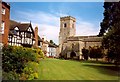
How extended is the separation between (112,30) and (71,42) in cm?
3001

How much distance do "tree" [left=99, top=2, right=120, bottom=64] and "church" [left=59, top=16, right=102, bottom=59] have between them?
2177cm

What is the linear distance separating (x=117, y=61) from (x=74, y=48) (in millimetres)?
29004

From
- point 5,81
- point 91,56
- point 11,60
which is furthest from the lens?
point 91,56

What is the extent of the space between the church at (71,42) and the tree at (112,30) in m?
21.8

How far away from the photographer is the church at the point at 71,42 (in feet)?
143

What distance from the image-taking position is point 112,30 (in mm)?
16531

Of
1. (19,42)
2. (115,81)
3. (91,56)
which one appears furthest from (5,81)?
(91,56)

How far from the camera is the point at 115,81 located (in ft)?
38.0

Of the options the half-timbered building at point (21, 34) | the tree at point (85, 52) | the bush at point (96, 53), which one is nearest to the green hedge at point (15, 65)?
the half-timbered building at point (21, 34)

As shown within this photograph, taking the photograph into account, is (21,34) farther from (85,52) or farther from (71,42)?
(71,42)

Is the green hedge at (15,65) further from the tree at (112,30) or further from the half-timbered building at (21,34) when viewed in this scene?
the half-timbered building at (21,34)

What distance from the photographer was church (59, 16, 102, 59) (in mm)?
43625

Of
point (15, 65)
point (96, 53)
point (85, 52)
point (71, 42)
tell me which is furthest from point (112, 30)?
point (71, 42)

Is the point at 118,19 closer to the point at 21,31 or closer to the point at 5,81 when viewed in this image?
the point at 5,81
